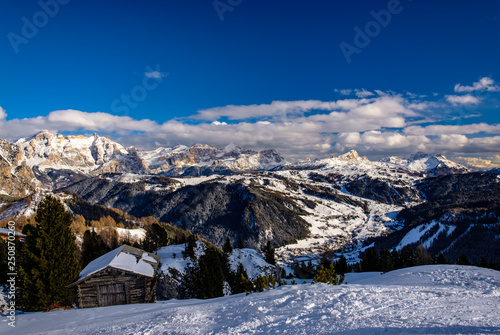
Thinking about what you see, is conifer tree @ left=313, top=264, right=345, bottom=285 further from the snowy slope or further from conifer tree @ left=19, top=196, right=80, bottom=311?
the snowy slope

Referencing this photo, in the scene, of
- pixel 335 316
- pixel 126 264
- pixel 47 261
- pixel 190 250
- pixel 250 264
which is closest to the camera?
pixel 335 316

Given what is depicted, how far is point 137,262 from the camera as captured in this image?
3095 cm

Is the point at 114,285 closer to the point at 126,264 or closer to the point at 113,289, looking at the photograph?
the point at 113,289

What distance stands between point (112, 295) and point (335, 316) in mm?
25040

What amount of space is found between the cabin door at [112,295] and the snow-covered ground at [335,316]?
398 inches

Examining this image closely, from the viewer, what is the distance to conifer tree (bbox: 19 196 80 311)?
23.7m

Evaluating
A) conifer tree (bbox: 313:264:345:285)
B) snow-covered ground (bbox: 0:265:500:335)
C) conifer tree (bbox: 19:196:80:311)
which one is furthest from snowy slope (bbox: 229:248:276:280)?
snow-covered ground (bbox: 0:265:500:335)

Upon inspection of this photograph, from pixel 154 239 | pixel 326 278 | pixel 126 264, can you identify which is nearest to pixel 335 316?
pixel 326 278

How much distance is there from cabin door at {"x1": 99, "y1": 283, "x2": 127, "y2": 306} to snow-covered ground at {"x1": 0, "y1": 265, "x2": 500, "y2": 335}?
10118 mm

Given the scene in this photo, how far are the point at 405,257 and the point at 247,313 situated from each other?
88.9m

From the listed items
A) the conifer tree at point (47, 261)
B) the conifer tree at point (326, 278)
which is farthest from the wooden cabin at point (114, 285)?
the conifer tree at point (326, 278)

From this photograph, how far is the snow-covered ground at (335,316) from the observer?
31.1ft

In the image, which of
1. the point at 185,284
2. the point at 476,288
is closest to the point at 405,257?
the point at 185,284

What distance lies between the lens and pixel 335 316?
10969mm
